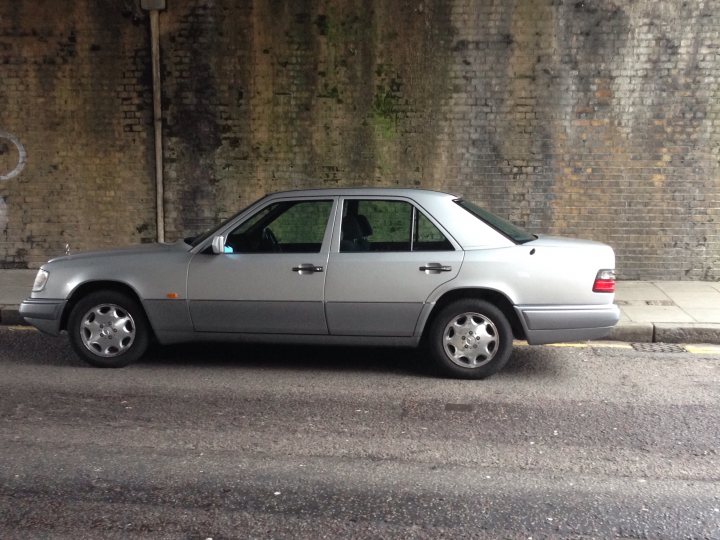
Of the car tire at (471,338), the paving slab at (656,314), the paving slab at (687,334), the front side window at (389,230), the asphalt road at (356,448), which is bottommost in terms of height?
the asphalt road at (356,448)

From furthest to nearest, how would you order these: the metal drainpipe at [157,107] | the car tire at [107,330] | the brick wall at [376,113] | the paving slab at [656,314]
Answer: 1. the metal drainpipe at [157,107]
2. the brick wall at [376,113]
3. the paving slab at [656,314]
4. the car tire at [107,330]

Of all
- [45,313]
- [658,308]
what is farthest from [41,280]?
[658,308]

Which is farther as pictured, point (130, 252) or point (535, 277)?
point (130, 252)

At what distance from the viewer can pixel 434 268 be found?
5785 millimetres

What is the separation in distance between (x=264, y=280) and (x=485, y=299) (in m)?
1.83

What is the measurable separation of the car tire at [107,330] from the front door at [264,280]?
0.54 metres

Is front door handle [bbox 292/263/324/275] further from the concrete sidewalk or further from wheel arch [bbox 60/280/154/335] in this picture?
the concrete sidewalk

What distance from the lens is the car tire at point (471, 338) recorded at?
579 centimetres

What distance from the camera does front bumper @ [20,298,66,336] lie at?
20.4 ft

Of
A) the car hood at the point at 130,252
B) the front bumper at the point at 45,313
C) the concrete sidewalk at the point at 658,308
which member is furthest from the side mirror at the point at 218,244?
the concrete sidewalk at the point at 658,308

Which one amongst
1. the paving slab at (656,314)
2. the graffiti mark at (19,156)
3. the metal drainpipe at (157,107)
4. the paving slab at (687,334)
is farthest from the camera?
the graffiti mark at (19,156)

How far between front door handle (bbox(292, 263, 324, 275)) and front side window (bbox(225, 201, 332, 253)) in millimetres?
180

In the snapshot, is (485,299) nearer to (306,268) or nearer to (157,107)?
(306,268)

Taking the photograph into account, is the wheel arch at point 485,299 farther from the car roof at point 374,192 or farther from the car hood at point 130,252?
the car hood at point 130,252
